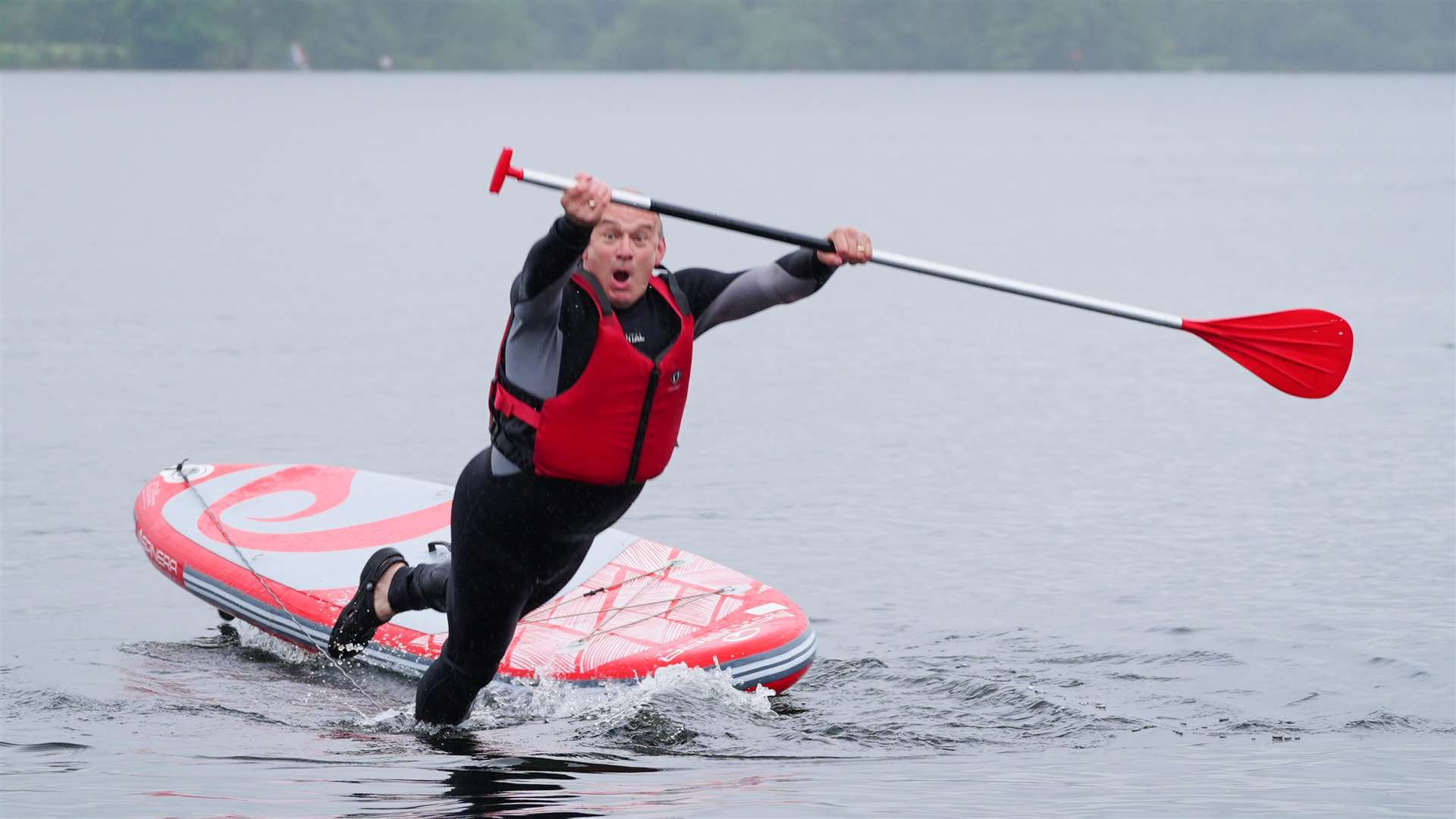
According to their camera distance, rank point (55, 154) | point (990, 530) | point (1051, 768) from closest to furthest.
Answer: point (1051, 768) → point (990, 530) → point (55, 154)

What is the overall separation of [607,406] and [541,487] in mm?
335

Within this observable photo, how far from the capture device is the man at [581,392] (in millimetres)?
5266

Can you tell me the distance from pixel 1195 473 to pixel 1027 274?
12.7m

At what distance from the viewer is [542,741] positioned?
6.39 metres

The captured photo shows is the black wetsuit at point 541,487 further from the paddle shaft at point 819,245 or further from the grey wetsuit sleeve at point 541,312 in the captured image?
the paddle shaft at point 819,245

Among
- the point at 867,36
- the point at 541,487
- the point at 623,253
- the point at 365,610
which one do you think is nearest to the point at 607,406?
the point at 541,487

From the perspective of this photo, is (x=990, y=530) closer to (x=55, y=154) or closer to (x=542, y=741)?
(x=542, y=741)

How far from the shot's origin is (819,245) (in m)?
5.29

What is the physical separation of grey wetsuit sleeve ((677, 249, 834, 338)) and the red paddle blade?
154 cm

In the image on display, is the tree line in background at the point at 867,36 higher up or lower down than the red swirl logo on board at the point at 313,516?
higher up

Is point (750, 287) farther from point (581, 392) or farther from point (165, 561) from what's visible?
point (165, 561)

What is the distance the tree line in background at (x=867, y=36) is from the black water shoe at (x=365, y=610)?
9350 centimetres

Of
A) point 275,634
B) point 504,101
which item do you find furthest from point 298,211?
point 504,101

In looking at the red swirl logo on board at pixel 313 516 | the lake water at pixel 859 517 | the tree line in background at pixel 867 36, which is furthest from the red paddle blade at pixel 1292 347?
the tree line in background at pixel 867 36
